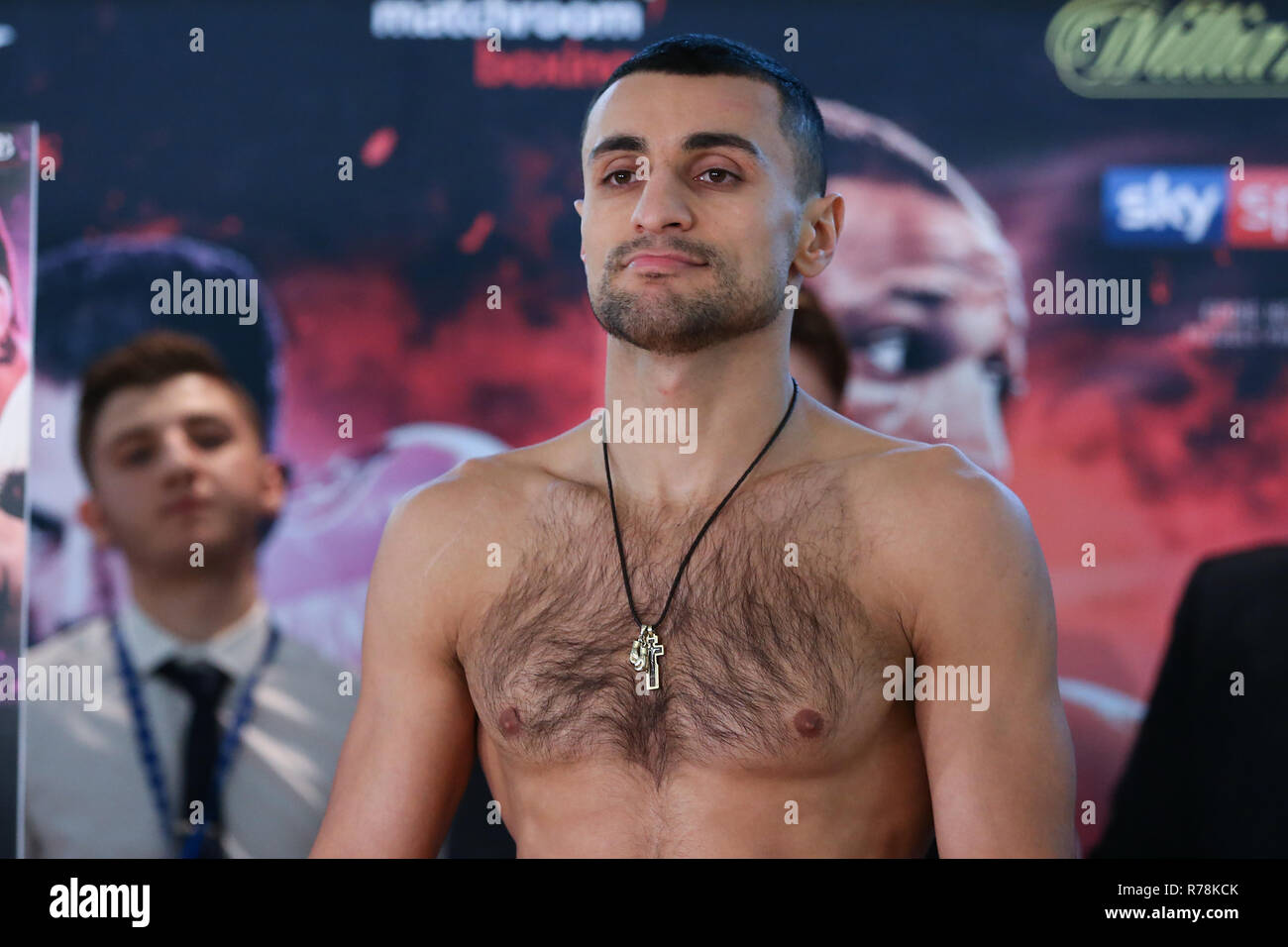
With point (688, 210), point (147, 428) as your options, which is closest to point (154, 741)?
point (147, 428)

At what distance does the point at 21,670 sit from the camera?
3762 millimetres

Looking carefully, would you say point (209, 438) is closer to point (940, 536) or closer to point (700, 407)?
point (700, 407)

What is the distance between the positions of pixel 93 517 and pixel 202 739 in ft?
2.55

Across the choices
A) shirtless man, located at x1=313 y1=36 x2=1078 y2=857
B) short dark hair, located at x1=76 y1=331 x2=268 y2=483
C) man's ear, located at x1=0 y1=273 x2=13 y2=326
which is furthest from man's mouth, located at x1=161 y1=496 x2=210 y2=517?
shirtless man, located at x1=313 y1=36 x2=1078 y2=857

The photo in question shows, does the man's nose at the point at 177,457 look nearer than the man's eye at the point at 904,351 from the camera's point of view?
No

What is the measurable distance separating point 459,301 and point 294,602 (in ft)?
3.54

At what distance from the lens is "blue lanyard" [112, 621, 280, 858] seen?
3689 millimetres

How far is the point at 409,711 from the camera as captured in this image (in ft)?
7.00

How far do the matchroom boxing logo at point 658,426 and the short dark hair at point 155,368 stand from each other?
6.65 ft

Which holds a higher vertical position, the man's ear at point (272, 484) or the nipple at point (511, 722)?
the man's ear at point (272, 484)

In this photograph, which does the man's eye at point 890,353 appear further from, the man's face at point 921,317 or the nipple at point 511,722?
the nipple at point 511,722

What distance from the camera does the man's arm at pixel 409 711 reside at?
210 centimetres

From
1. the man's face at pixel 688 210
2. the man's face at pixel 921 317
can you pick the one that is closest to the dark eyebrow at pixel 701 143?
the man's face at pixel 688 210

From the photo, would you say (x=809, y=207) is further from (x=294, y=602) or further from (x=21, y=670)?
(x=21, y=670)
